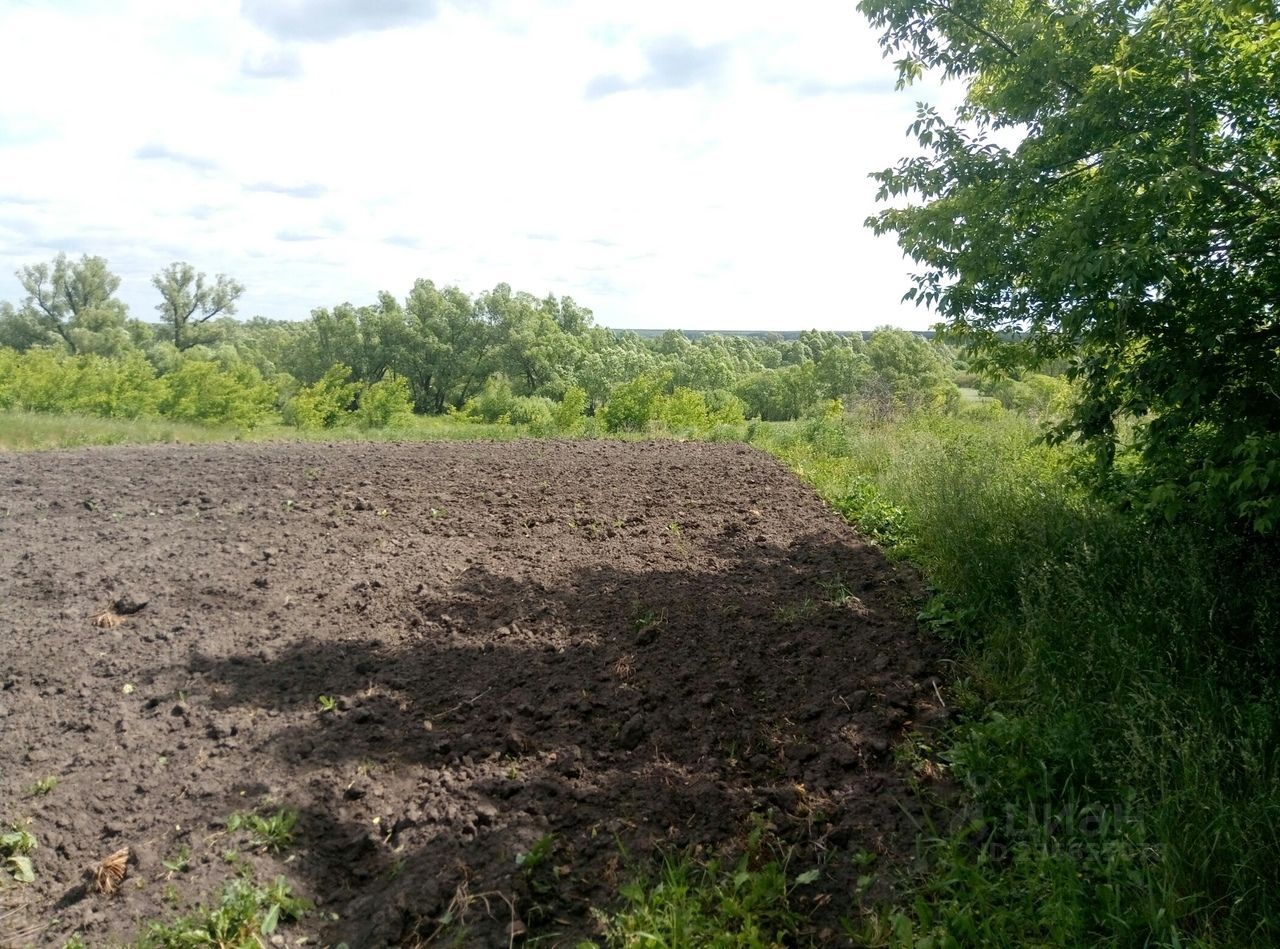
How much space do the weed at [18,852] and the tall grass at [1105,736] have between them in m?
3.02

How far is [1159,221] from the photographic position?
414cm

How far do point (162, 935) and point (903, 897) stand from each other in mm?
2487

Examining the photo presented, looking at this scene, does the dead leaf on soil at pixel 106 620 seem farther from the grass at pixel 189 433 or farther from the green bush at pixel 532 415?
the green bush at pixel 532 415

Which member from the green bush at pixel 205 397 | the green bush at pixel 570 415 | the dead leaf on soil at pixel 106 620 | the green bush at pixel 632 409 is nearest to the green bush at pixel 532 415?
the green bush at pixel 570 415

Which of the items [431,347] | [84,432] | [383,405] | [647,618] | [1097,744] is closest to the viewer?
[1097,744]

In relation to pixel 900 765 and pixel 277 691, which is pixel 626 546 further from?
pixel 900 765

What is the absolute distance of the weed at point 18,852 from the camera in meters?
2.95

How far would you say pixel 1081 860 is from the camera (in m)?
2.79

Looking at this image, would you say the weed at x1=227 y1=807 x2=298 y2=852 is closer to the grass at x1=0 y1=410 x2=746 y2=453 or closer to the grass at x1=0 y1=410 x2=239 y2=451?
the grass at x1=0 y1=410 x2=746 y2=453

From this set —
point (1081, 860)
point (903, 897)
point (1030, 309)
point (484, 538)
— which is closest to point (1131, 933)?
point (1081, 860)

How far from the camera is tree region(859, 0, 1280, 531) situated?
3.94 meters

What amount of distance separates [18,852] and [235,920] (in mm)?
1041

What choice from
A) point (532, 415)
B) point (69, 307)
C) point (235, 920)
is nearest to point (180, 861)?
point (235, 920)

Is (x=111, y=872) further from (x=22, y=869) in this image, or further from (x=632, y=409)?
(x=632, y=409)
